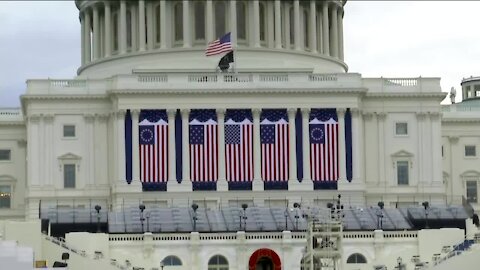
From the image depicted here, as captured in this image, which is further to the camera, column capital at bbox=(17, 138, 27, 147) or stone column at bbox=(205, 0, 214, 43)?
stone column at bbox=(205, 0, 214, 43)

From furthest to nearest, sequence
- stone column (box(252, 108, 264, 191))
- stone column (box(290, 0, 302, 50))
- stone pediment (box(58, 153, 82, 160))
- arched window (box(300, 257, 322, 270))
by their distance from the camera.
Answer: stone column (box(290, 0, 302, 50))
stone pediment (box(58, 153, 82, 160))
stone column (box(252, 108, 264, 191))
arched window (box(300, 257, 322, 270))

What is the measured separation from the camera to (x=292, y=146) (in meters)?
157

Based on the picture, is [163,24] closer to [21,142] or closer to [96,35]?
Answer: [96,35]

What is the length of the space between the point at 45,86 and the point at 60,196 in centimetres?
976

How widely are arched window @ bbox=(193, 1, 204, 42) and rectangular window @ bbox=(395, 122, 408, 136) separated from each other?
2237cm

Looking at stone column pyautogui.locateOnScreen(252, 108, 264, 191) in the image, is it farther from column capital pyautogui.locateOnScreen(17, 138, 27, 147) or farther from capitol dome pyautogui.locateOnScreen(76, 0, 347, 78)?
column capital pyautogui.locateOnScreen(17, 138, 27, 147)

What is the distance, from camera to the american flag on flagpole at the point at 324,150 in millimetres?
156625

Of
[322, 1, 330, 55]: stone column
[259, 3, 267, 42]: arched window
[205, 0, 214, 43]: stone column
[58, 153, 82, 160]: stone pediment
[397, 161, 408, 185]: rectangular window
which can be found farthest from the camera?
[322, 1, 330, 55]: stone column

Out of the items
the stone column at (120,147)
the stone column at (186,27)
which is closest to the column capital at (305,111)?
the stone column at (120,147)

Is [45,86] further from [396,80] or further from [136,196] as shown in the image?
[396,80]

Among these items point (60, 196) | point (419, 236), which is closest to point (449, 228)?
point (419, 236)

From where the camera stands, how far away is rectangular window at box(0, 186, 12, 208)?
166250 mm

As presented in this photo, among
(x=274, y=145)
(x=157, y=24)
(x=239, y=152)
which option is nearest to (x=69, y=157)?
(x=239, y=152)

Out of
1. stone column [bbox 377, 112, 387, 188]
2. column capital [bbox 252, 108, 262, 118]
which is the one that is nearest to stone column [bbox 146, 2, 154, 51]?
column capital [bbox 252, 108, 262, 118]
